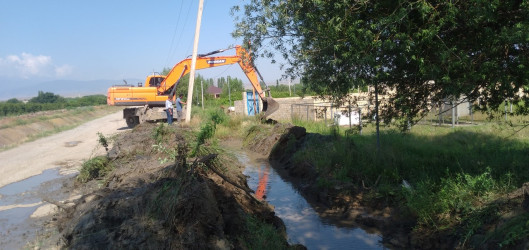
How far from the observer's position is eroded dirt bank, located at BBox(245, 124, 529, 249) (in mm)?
5961

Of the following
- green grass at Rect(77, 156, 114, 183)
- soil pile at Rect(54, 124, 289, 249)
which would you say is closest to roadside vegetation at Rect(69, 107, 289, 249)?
soil pile at Rect(54, 124, 289, 249)

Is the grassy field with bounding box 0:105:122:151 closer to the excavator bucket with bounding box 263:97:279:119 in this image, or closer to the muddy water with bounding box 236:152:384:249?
the excavator bucket with bounding box 263:97:279:119

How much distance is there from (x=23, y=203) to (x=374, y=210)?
8.04m

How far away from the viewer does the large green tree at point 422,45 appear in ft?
20.3

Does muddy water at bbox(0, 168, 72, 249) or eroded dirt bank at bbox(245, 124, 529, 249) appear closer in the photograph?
eroded dirt bank at bbox(245, 124, 529, 249)

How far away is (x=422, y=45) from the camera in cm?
675

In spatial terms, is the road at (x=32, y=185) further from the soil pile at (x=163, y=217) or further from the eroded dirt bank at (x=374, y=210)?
the eroded dirt bank at (x=374, y=210)

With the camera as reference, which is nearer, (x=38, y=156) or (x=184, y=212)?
(x=184, y=212)

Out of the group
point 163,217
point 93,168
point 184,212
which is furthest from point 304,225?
point 93,168

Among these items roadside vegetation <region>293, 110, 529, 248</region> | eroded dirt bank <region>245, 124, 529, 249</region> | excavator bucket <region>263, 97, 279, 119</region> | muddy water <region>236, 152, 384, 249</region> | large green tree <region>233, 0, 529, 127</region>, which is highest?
large green tree <region>233, 0, 529, 127</region>

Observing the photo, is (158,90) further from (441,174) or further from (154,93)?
(441,174)

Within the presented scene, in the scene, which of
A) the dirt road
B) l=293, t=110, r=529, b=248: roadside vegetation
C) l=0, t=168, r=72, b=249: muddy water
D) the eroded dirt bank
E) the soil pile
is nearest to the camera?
the soil pile

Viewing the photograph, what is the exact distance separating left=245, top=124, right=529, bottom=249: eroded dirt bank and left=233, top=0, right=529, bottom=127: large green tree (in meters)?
1.77

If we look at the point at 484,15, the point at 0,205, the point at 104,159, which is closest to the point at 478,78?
the point at 484,15
